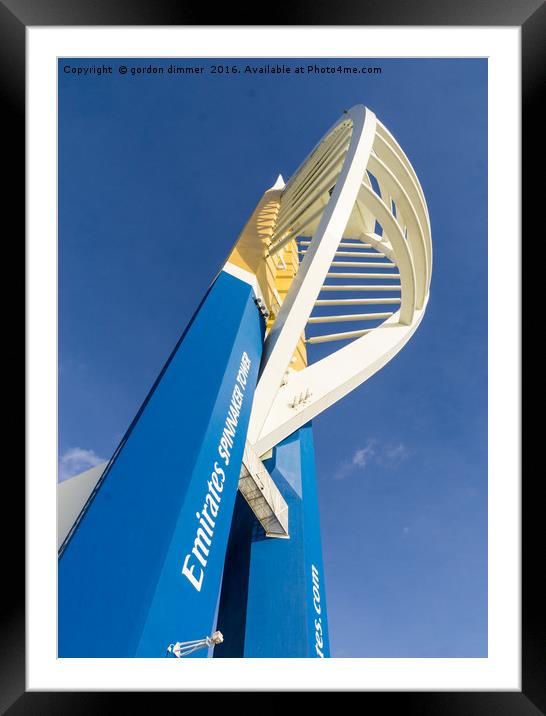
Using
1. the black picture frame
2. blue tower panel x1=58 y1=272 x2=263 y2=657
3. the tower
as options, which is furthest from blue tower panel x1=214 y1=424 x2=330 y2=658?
the black picture frame

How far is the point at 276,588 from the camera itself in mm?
6113

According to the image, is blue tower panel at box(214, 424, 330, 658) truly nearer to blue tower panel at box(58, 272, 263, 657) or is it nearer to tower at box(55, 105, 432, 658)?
tower at box(55, 105, 432, 658)

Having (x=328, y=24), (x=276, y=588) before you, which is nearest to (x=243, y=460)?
(x=276, y=588)

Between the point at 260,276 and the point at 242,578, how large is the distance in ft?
13.2

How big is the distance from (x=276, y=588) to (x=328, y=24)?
5708 mm

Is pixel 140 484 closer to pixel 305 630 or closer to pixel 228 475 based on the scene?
pixel 228 475

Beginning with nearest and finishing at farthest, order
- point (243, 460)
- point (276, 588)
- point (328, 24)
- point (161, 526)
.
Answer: point (161, 526) < point (328, 24) < point (243, 460) < point (276, 588)

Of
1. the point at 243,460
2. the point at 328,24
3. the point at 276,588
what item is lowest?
the point at 276,588

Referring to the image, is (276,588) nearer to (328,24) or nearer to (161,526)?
(161,526)

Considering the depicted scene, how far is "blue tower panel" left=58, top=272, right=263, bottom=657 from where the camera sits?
2.28 m

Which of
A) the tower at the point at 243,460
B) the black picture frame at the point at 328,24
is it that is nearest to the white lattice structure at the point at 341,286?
A: the tower at the point at 243,460

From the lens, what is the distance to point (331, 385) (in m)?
6.71

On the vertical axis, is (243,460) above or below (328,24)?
below
